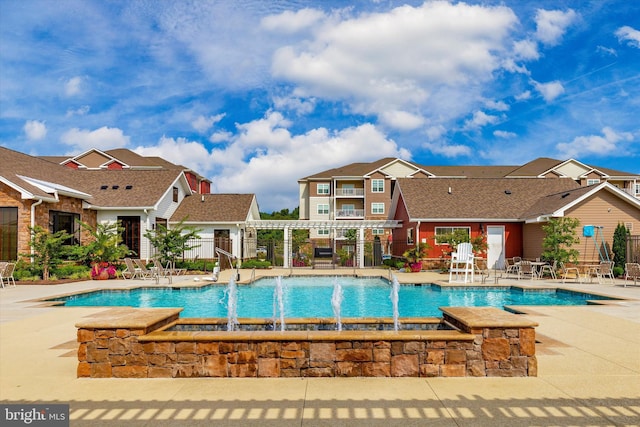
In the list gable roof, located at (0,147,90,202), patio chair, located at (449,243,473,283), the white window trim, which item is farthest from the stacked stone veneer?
the white window trim

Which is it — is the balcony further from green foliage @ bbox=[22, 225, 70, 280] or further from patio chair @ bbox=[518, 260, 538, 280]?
green foliage @ bbox=[22, 225, 70, 280]

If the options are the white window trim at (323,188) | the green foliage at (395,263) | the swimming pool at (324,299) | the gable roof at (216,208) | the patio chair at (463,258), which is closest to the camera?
the swimming pool at (324,299)

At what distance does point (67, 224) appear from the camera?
2138 cm

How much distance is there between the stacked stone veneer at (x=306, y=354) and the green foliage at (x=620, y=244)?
716 inches

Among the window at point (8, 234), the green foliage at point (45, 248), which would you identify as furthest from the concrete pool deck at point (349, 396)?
the window at point (8, 234)

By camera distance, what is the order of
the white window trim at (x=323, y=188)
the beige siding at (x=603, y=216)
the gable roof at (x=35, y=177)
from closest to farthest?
the gable roof at (x=35, y=177) < the beige siding at (x=603, y=216) < the white window trim at (x=323, y=188)

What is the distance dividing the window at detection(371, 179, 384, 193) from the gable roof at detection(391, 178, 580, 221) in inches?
629

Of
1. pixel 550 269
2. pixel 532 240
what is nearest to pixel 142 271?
pixel 550 269

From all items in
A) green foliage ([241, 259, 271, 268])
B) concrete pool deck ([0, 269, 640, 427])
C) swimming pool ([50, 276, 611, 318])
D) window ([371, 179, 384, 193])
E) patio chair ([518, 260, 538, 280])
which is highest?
window ([371, 179, 384, 193])

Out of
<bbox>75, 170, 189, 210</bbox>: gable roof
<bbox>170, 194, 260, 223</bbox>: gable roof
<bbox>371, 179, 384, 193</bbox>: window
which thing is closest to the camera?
<bbox>75, 170, 189, 210</bbox>: gable roof

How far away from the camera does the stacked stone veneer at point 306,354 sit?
5102mm

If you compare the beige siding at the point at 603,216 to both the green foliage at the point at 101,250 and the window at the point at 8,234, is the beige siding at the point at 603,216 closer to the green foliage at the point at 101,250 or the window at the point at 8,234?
the green foliage at the point at 101,250

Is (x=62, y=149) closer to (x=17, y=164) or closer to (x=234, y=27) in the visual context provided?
(x=17, y=164)

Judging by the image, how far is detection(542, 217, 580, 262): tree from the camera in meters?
19.4
